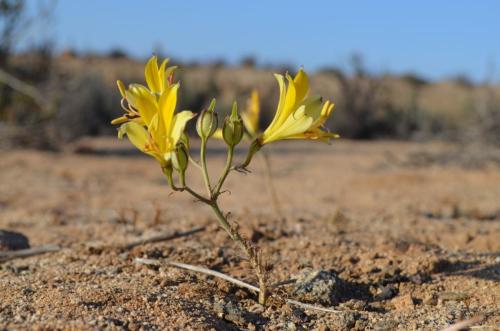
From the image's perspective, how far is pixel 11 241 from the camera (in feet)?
8.51

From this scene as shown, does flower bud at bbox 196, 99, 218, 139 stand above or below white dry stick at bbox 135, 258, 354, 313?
above

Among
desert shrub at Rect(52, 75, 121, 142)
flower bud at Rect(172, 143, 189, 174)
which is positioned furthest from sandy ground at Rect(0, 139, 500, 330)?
desert shrub at Rect(52, 75, 121, 142)

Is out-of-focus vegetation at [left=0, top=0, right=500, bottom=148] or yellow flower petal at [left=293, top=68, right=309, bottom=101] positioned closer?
yellow flower petal at [left=293, top=68, right=309, bottom=101]

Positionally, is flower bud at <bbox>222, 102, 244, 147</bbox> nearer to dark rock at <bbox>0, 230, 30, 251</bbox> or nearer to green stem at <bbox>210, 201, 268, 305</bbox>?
green stem at <bbox>210, 201, 268, 305</bbox>

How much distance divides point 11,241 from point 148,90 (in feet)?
4.00

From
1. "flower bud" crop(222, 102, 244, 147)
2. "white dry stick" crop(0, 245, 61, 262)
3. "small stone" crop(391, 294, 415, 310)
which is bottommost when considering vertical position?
"small stone" crop(391, 294, 415, 310)

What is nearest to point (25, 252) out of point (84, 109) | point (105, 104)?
point (84, 109)

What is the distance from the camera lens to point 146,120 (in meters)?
1.74

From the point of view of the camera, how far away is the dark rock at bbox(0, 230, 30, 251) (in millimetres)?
2555

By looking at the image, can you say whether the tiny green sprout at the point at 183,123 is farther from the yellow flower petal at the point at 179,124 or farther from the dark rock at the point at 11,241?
the dark rock at the point at 11,241

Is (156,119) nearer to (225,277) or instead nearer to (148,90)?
(148,90)

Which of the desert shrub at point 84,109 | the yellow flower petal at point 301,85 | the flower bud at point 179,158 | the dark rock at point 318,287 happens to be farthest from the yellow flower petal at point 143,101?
the desert shrub at point 84,109

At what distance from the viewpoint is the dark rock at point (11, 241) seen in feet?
8.38

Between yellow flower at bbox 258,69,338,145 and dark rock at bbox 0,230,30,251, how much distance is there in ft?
4.32
